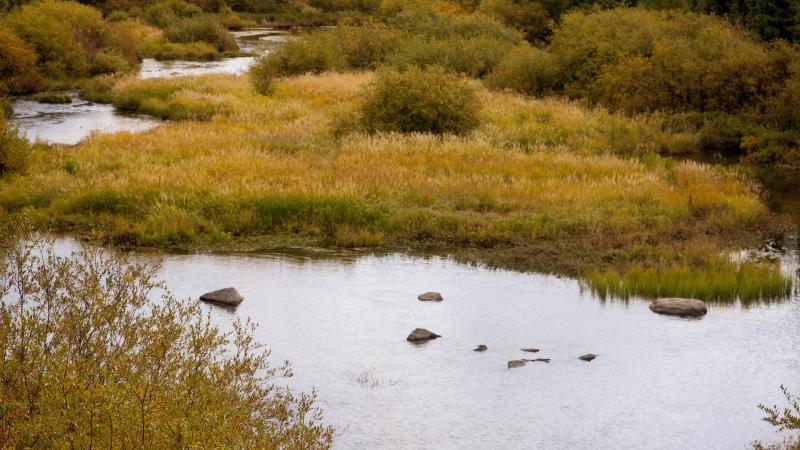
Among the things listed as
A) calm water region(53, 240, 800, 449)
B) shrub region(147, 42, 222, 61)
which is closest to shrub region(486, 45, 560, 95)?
calm water region(53, 240, 800, 449)

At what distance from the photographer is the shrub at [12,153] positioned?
23.4 meters

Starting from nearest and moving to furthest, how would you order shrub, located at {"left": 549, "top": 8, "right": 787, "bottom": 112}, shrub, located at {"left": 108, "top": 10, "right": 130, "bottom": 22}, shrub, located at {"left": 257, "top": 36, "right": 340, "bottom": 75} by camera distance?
1. shrub, located at {"left": 549, "top": 8, "right": 787, "bottom": 112}
2. shrub, located at {"left": 257, "top": 36, "right": 340, "bottom": 75}
3. shrub, located at {"left": 108, "top": 10, "right": 130, "bottom": 22}

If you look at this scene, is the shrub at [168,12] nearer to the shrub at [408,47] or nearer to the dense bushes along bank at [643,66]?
the shrub at [408,47]

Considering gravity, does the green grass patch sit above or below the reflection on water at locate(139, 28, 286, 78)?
below

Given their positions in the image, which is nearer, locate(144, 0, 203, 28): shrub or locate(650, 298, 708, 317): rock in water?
locate(650, 298, 708, 317): rock in water

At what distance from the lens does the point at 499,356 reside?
13.7 meters

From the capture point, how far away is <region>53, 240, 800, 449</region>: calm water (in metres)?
11.4

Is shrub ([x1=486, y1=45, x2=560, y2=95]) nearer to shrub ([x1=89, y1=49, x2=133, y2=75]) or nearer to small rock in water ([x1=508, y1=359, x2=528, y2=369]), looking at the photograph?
shrub ([x1=89, y1=49, x2=133, y2=75])

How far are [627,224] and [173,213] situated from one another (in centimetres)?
970

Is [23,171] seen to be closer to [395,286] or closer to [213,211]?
[213,211]

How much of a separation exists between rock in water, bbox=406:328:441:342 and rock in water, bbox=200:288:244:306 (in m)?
3.25

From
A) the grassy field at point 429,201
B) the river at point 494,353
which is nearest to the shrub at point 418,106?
the grassy field at point 429,201

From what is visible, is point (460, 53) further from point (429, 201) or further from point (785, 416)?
point (785, 416)

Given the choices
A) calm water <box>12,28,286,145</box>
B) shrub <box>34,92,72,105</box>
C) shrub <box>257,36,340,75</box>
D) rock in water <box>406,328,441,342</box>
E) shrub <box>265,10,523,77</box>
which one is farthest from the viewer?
shrub <box>257,36,340,75</box>
